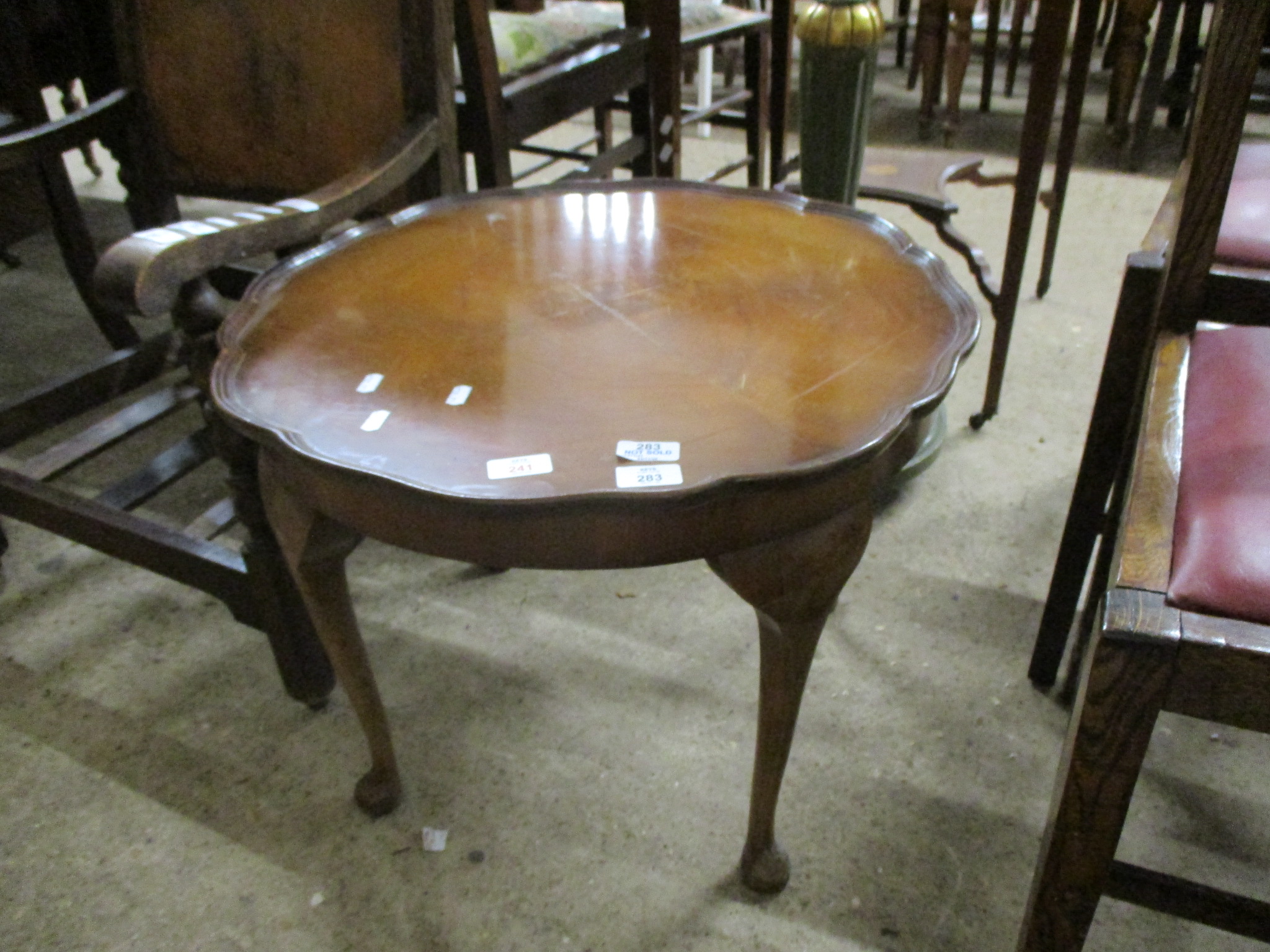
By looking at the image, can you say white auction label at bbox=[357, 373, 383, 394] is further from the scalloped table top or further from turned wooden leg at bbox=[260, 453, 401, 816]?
turned wooden leg at bbox=[260, 453, 401, 816]

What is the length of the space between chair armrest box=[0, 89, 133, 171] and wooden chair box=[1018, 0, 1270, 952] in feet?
4.66

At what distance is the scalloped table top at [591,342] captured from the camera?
789mm

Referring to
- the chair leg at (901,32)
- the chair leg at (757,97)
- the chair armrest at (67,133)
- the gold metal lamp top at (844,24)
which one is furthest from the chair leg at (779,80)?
the chair leg at (901,32)

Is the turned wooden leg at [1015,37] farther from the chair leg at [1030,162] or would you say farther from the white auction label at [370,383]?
the white auction label at [370,383]

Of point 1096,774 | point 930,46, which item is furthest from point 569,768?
point 930,46

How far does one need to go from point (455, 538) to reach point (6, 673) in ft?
3.50

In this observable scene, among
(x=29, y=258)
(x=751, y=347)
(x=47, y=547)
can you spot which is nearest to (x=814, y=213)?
(x=751, y=347)

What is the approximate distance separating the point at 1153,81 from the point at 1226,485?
9.49 feet

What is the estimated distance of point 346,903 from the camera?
1.10 meters

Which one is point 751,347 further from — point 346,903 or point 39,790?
point 39,790

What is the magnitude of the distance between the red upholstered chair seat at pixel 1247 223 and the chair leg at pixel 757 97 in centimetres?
131

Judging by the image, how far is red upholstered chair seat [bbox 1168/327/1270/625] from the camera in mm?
662

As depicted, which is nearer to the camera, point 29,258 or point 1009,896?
point 1009,896

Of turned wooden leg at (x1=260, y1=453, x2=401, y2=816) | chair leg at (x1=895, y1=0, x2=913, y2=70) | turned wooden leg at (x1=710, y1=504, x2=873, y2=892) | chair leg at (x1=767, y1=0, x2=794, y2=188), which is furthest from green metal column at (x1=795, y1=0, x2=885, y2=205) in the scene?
chair leg at (x1=895, y1=0, x2=913, y2=70)
